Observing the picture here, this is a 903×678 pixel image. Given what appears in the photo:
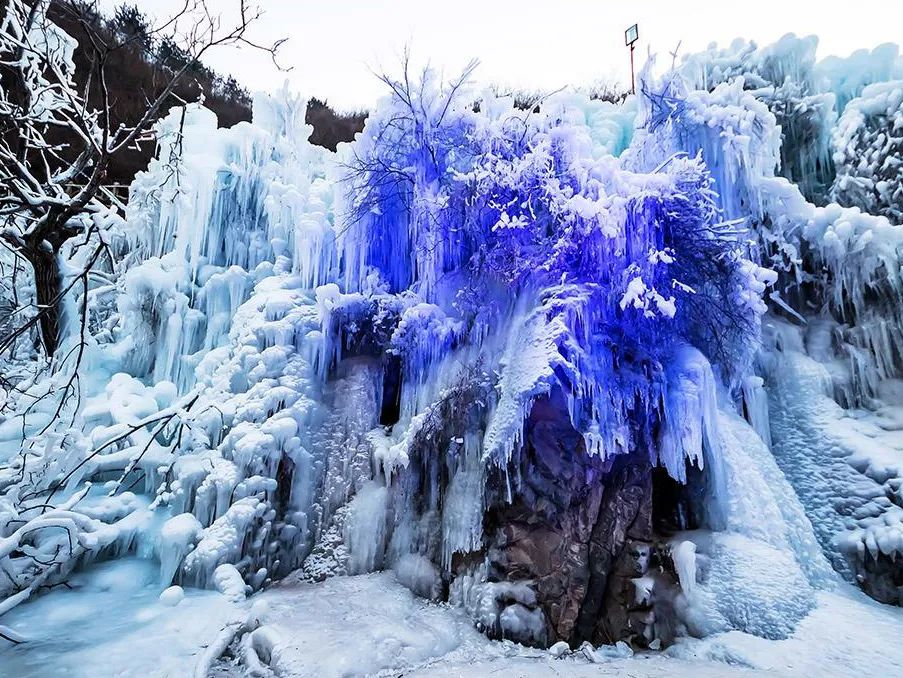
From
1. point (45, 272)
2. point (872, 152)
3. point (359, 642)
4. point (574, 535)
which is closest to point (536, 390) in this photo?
point (574, 535)

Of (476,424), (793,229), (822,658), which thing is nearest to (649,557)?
(822,658)

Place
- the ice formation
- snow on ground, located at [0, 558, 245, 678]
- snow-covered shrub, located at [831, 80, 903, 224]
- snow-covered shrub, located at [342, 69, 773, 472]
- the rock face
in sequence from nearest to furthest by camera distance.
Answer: snow on ground, located at [0, 558, 245, 678] → the rock face → the ice formation → snow-covered shrub, located at [342, 69, 773, 472] → snow-covered shrub, located at [831, 80, 903, 224]

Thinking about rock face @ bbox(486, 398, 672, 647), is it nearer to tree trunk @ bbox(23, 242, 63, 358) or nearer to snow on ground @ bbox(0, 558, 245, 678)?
snow on ground @ bbox(0, 558, 245, 678)

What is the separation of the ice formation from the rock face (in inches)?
0.9

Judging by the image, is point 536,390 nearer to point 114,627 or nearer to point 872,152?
point 114,627

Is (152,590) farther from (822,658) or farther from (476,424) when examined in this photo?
(822,658)

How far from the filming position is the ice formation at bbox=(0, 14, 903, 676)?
498 cm

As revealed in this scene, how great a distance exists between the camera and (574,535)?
516 cm

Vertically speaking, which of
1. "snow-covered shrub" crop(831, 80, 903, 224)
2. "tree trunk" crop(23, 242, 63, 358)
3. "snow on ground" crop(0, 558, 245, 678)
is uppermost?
"snow-covered shrub" crop(831, 80, 903, 224)

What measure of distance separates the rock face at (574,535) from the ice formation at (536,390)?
2cm

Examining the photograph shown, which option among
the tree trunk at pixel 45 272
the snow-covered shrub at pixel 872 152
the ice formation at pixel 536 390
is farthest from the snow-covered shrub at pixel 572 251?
the tree trunk at pixel 45 272

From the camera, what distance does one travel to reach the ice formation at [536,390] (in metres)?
4.98

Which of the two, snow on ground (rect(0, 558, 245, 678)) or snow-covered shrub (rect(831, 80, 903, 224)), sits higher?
snow-covered shrub (rect(831, 80, 903, 224))

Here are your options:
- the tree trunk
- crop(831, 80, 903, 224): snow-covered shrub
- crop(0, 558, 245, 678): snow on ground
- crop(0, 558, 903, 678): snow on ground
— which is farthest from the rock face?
crop(831, 80, 903, 224): snow-covered shrub
